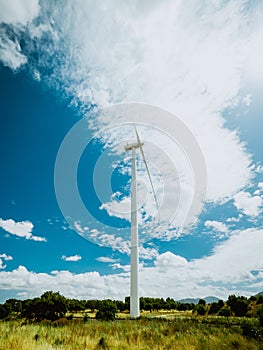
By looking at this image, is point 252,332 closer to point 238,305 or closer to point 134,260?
point 134,260

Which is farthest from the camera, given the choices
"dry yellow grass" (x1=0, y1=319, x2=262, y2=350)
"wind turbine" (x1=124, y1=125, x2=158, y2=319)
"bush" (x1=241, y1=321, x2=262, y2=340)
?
"wind turbine" (x1=124, y1=125, x2=158, y2=319)

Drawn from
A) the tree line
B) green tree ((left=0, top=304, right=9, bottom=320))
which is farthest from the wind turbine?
green tree ((left=0, top=304, right=9, bottom=320))

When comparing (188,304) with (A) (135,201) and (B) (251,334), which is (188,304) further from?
(B) (251,334)

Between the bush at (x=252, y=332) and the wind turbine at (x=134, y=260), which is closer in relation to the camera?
the bush at (x=252, y=332)

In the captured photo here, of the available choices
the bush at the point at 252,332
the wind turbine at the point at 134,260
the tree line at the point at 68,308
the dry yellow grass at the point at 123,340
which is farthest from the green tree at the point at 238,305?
the dry yellow grass at the point at 123,340

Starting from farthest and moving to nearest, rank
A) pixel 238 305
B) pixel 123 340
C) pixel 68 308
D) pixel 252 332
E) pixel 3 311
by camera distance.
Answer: pixel 238 305 < pixel 3 311 < pixel 68 308 < pixel 252 332 < pixel 123 340

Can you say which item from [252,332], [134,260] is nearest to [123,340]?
[252,332]

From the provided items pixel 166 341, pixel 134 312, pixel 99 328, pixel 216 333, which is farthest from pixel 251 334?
pixel 134 312

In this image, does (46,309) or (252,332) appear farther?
(46,309)

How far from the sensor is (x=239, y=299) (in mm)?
70062

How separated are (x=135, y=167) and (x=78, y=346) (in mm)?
33491

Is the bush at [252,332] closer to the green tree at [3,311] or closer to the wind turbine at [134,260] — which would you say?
the wind turbine at [134,260]

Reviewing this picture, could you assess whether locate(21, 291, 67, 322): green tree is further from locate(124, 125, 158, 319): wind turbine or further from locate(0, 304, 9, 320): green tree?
locate(0, 304, 9, 320): green tree

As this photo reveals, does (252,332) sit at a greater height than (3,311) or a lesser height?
lesser
